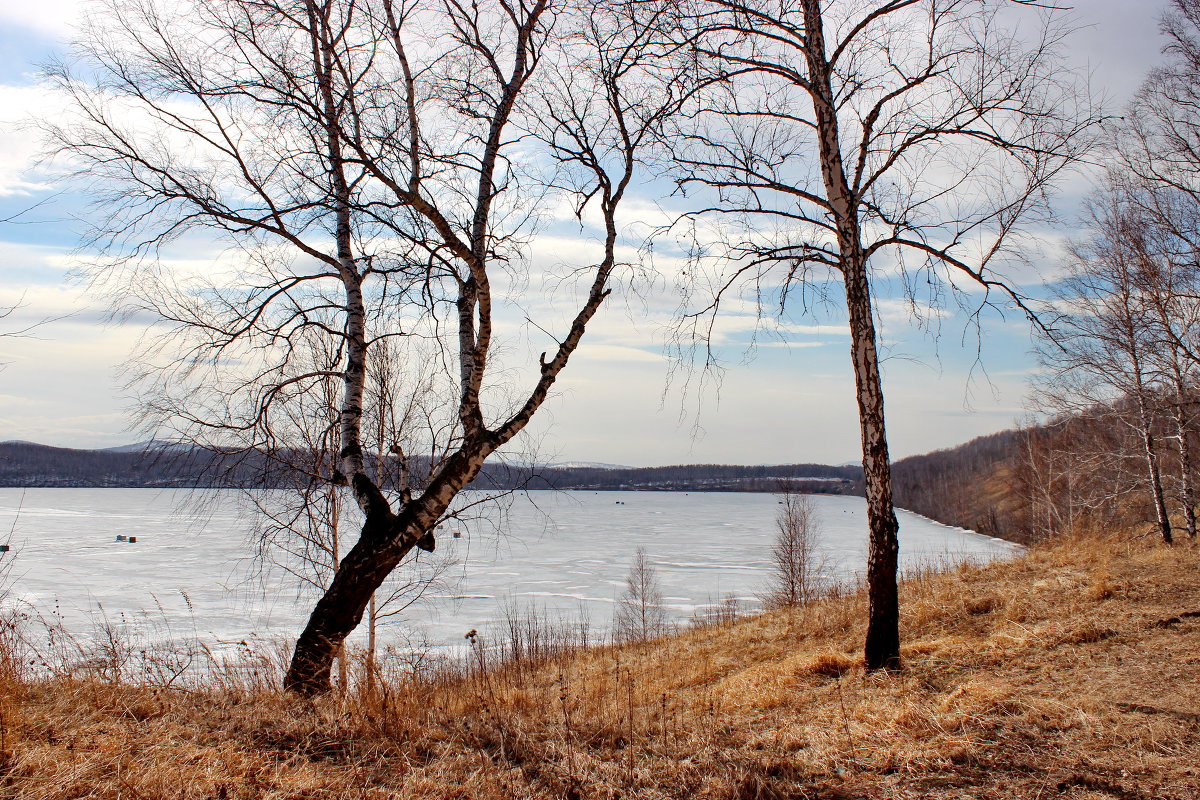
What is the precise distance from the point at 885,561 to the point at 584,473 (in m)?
143

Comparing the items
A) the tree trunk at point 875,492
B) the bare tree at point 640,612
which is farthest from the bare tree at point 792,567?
the tree trunk at point 875,492

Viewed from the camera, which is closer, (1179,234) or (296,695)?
(296,695)

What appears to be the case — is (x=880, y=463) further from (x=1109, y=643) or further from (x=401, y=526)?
(x=401, y=526)

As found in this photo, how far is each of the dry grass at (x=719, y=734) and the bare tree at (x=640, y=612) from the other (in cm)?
1181

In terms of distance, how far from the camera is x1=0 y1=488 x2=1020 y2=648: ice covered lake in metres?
18.4

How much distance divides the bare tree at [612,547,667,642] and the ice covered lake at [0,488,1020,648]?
564 millimetres

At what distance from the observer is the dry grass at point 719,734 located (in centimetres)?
335

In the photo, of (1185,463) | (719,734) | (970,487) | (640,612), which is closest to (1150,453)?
(1185,463)

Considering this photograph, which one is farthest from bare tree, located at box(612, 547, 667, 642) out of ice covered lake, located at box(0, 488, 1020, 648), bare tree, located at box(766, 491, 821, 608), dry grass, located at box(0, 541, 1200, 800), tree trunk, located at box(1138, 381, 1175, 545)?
dry grass, located at box(0, 541, 1200, 800)

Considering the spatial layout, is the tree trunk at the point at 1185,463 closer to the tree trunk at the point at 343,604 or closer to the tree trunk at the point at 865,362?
the tree trunk at the point at 865,362

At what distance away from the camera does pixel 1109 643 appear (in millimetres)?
5770

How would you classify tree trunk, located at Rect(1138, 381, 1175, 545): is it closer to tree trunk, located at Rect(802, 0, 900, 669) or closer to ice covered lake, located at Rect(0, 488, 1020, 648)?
ice covered lake, located at Rect(0, 488, 1020, 648)

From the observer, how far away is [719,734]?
4.52 m

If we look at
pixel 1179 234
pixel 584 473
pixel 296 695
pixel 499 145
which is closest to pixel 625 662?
pixel 296 695
